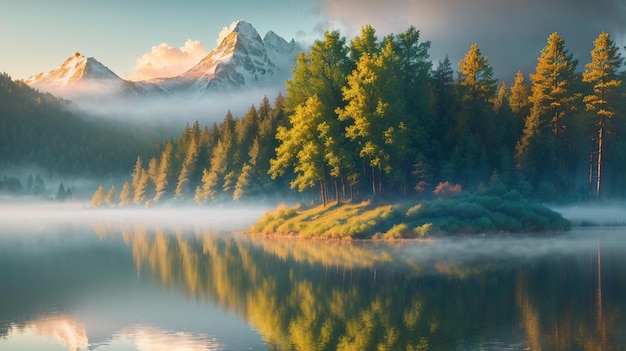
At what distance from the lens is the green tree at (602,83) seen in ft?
245

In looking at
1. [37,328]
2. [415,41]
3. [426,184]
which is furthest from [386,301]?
[415,41]

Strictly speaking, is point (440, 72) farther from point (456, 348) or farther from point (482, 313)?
point (456, 348)

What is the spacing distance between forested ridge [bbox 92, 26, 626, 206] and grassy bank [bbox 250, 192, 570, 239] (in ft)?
14.4

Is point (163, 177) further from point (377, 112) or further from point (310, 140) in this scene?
point (377, 112)

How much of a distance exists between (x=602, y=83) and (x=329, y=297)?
56.5 m

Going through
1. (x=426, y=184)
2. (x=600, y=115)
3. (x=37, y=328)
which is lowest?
(x=37, y=328)

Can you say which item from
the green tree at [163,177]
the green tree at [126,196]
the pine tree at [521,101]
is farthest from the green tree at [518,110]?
the green tree at [126,196]

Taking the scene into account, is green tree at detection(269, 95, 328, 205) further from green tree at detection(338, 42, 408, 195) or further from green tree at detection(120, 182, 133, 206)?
green tree at detection(120, 182, 133, 206)

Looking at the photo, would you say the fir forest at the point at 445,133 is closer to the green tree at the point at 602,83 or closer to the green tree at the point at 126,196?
the green tree at the point at 602,83

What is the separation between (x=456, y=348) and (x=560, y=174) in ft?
195

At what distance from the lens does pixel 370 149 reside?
199 ft

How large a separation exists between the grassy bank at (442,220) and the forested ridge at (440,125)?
439cm

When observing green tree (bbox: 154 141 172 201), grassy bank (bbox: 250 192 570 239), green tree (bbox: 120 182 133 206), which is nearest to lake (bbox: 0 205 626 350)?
grassy bank (bbox: 250 192 570 239)

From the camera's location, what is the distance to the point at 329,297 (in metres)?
28.9
